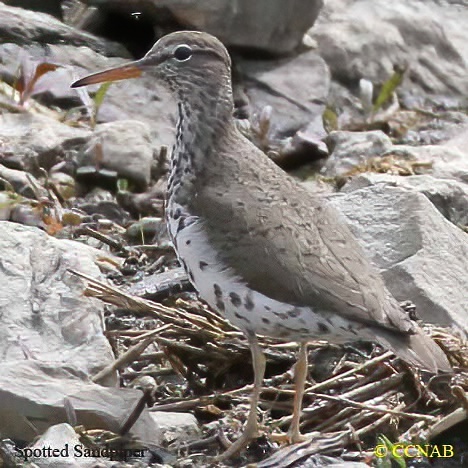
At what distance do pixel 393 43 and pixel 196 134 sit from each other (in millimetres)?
5417

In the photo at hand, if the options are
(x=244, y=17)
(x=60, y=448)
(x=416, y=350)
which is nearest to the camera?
(x=60, y=448)

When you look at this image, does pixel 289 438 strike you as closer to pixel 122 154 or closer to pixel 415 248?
pixel 415 248

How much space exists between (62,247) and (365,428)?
194cm

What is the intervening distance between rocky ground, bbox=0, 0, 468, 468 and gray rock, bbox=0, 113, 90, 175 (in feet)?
0.06

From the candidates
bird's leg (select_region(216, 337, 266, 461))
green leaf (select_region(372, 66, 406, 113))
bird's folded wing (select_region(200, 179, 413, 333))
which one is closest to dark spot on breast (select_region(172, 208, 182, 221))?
bird's folded wing (select_region(200, 179, 413, 333))

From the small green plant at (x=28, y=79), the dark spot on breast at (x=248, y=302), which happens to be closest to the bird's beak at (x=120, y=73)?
the dark spot on breast at (x=248, y=302)

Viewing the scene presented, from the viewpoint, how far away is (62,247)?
676 cm

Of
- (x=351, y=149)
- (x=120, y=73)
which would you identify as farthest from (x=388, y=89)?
(x=120, y=73)

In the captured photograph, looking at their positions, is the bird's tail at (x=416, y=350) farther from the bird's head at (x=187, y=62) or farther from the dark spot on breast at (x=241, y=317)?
the bird's head at (x=187, y=62)

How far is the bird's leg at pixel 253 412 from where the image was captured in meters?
5.89

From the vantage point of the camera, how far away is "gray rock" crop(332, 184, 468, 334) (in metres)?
6.73

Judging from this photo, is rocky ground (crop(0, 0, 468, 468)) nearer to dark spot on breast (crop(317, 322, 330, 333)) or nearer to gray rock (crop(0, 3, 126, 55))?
gray rock (crop(0, 3, 126, 55))

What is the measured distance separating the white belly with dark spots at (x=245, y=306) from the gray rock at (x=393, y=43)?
5.37 m

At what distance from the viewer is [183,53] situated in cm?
627
